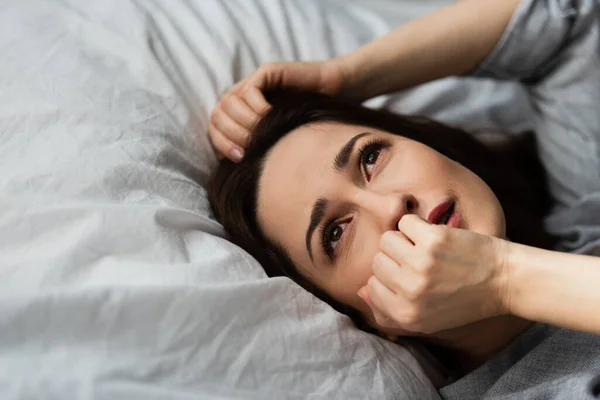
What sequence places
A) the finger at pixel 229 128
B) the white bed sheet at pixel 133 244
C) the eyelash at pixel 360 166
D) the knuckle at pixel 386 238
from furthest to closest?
the finger at pixel 229 128
the eyelash at pixel 360 166
the knuckle at pixel 386 238
the white bed sheet at pixel 133 244

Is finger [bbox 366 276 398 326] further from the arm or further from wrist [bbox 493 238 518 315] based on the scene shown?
wrist [bbox 493 238 518 315]

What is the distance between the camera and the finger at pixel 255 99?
94 cm

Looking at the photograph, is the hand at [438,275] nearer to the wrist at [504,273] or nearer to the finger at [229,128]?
the wrist at [504,273]

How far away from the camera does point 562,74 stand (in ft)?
3.49

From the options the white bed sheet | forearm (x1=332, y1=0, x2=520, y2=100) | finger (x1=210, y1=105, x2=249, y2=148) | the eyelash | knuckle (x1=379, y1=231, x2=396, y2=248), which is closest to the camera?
the white bed sheet

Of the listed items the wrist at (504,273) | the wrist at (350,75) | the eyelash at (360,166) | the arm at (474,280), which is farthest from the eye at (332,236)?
the wrist at (350,75)

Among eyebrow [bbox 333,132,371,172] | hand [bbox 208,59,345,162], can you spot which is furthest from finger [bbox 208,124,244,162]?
eyebrow [bbox 333,132,371,172]

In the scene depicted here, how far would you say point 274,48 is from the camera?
1097 millimetres

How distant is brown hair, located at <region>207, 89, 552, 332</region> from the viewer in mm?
873

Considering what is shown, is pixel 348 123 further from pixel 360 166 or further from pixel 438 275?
pixel 438 275

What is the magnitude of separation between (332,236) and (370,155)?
0.42 ft

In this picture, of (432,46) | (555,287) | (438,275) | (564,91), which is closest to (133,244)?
(438,275)

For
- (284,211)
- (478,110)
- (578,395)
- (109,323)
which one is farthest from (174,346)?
(478,110)

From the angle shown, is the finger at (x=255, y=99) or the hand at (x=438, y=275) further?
the finger at (x=255, y=99)
